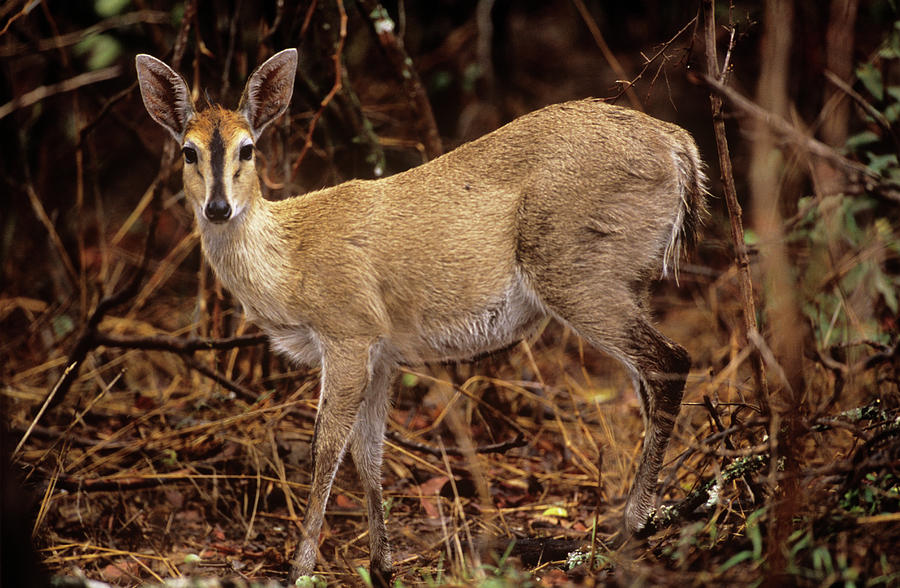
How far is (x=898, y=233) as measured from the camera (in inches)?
241

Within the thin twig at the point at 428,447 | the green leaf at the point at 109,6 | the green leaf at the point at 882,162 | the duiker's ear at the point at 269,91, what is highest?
the green leaf at the point at 109,6

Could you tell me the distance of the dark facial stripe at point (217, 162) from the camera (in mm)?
4113

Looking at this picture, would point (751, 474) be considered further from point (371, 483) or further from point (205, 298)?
point (205, 298)

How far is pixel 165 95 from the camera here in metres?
4.44

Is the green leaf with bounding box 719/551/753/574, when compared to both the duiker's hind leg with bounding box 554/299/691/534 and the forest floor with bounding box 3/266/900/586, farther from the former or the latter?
the duiker's hind leg with bounding box 554/299/691/534

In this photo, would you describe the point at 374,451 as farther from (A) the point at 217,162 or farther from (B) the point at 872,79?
(B) the point at 872,79

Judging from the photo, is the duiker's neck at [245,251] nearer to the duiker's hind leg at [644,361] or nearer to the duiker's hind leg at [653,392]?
the duiker's hind leg at [644,361]

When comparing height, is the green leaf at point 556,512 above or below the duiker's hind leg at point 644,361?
below

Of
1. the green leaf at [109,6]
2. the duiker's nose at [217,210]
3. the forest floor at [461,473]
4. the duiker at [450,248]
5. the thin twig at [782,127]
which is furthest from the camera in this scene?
the green leaf at [109,6]

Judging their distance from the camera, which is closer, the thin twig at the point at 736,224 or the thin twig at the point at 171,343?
the thin twig at the point at 736,224

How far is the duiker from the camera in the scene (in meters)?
4.29

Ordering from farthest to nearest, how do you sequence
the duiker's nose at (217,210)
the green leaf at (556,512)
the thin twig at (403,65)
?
the thin twig at (403,65), the green leaf at (556,512), the duiker's nose at (217,210)

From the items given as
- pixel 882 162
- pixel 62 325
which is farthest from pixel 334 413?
pixel 882 162

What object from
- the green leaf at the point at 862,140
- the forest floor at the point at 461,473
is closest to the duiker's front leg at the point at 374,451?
the forest floor at the point at 461,473
